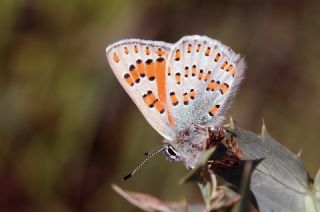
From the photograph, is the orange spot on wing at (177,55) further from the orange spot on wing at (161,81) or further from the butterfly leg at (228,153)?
the butterfly leg at (228,153)

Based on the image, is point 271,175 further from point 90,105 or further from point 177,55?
point 90,105

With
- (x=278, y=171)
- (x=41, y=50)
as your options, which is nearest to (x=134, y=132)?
(x=41, y=50)

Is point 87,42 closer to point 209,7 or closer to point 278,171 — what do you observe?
point 209,7

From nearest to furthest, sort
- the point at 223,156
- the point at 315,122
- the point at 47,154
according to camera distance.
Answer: the point at 223,156 < the point at 47,154 < the point at 315,122

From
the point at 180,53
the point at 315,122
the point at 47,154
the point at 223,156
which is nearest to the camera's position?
the point at 223,156

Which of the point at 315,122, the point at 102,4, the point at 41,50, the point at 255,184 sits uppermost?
the point at 255,184

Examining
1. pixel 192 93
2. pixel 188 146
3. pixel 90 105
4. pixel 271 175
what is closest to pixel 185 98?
pixel 192 93

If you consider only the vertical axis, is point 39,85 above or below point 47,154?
above
